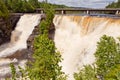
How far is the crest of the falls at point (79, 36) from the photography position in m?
54.3

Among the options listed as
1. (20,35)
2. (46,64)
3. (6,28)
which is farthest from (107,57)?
(6,28)

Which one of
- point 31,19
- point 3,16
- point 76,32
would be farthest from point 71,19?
point 3,16

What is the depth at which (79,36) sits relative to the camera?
61750 millimetres

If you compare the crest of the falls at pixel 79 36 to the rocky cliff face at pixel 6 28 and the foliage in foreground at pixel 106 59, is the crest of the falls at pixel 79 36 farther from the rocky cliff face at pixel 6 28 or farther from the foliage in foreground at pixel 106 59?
the foliage in foreground at pixel 106 59

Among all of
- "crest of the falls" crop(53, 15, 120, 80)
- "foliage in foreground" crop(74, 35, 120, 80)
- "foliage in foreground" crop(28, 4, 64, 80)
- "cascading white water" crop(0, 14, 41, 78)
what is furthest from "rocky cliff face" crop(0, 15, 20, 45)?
"foliage in foreground" crop(28, 4, 64, 80)

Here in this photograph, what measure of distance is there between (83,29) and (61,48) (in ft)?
18.4

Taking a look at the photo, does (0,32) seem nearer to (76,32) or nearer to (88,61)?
(76,32)

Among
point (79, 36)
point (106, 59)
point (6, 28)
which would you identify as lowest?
point (79, 36)

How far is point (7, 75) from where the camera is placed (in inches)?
1993

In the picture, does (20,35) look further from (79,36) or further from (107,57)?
(107,57)

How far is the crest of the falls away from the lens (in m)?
54.3

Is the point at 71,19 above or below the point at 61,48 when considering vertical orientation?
above

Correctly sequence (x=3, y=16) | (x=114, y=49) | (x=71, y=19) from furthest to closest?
(x=3, y=16) < (x=71, y=19) < (x=114, y=49)

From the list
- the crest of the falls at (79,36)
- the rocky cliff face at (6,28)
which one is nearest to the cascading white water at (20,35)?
the rocky cliff face at (6,28)
